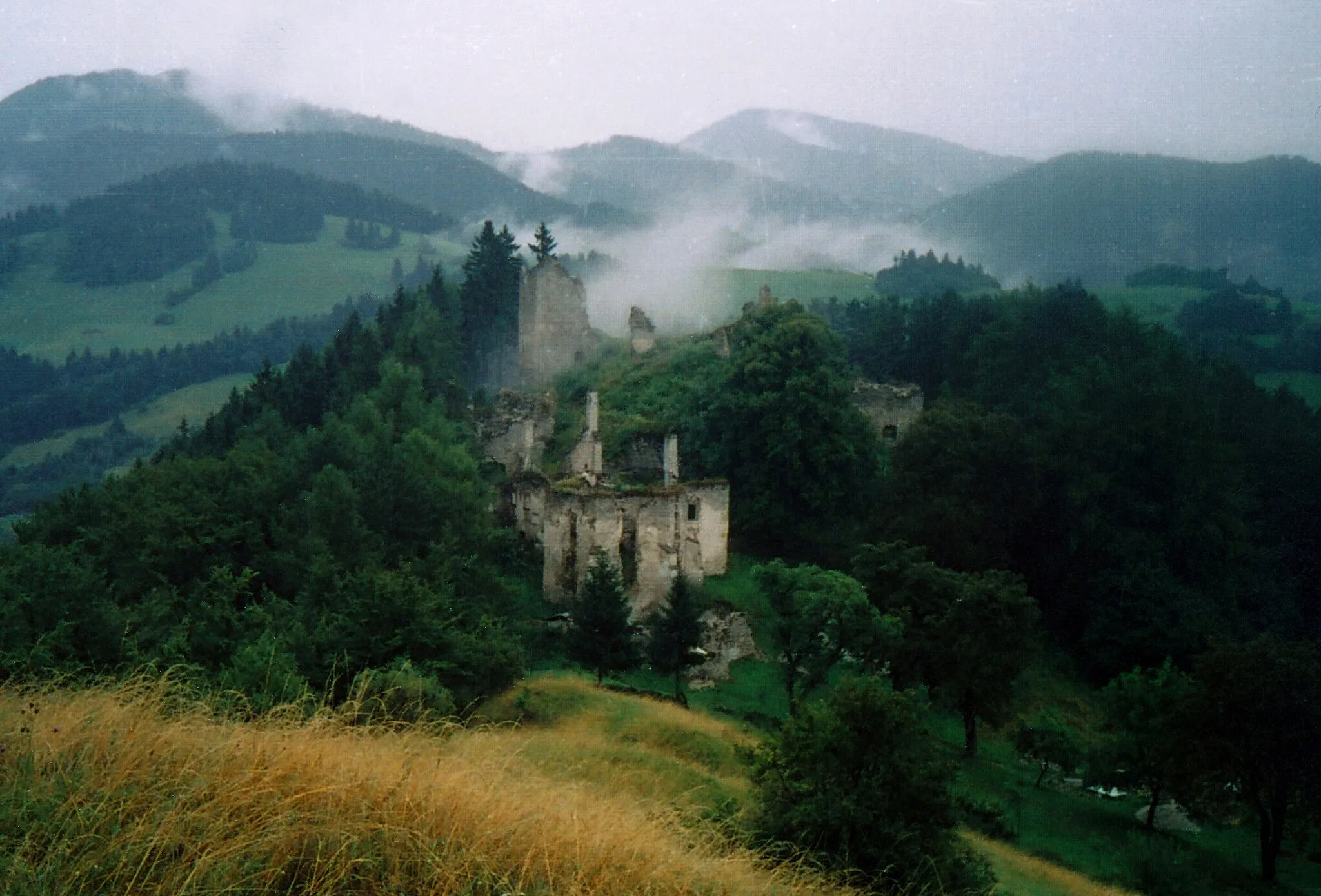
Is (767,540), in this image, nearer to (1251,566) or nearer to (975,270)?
(1251,566)

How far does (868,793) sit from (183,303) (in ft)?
475

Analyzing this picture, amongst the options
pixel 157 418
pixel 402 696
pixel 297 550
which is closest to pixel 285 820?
pixel 402 696

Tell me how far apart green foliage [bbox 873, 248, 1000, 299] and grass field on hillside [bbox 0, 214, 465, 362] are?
74.1 metres

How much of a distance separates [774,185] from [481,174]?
91.9m

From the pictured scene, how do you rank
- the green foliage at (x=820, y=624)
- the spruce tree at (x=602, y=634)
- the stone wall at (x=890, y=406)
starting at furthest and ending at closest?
the stone wall at (x=890, y=406) → the spruce tree at (x=602, y=634) → the green foliage at (x=820, y=624)

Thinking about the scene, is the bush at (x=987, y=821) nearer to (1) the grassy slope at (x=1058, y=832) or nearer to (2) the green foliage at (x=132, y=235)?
(1) the grassy slope at (x=1058, y=832)

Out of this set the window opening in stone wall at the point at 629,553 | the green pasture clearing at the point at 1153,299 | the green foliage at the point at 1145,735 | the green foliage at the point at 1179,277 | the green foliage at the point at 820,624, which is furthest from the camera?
the green foliage at the point at 1179,277

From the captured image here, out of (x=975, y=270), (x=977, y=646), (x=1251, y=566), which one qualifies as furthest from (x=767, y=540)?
(x=975, y=270)

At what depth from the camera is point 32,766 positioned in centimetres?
702

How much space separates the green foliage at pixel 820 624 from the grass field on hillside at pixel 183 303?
118m

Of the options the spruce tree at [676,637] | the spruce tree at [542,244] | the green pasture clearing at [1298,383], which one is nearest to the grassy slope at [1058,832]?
the spruce tree at [676,637]

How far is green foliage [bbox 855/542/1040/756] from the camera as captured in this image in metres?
26.6

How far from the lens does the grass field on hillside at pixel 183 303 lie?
4995 inches

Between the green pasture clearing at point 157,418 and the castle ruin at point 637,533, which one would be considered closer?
the castle ruin at point 637,533
